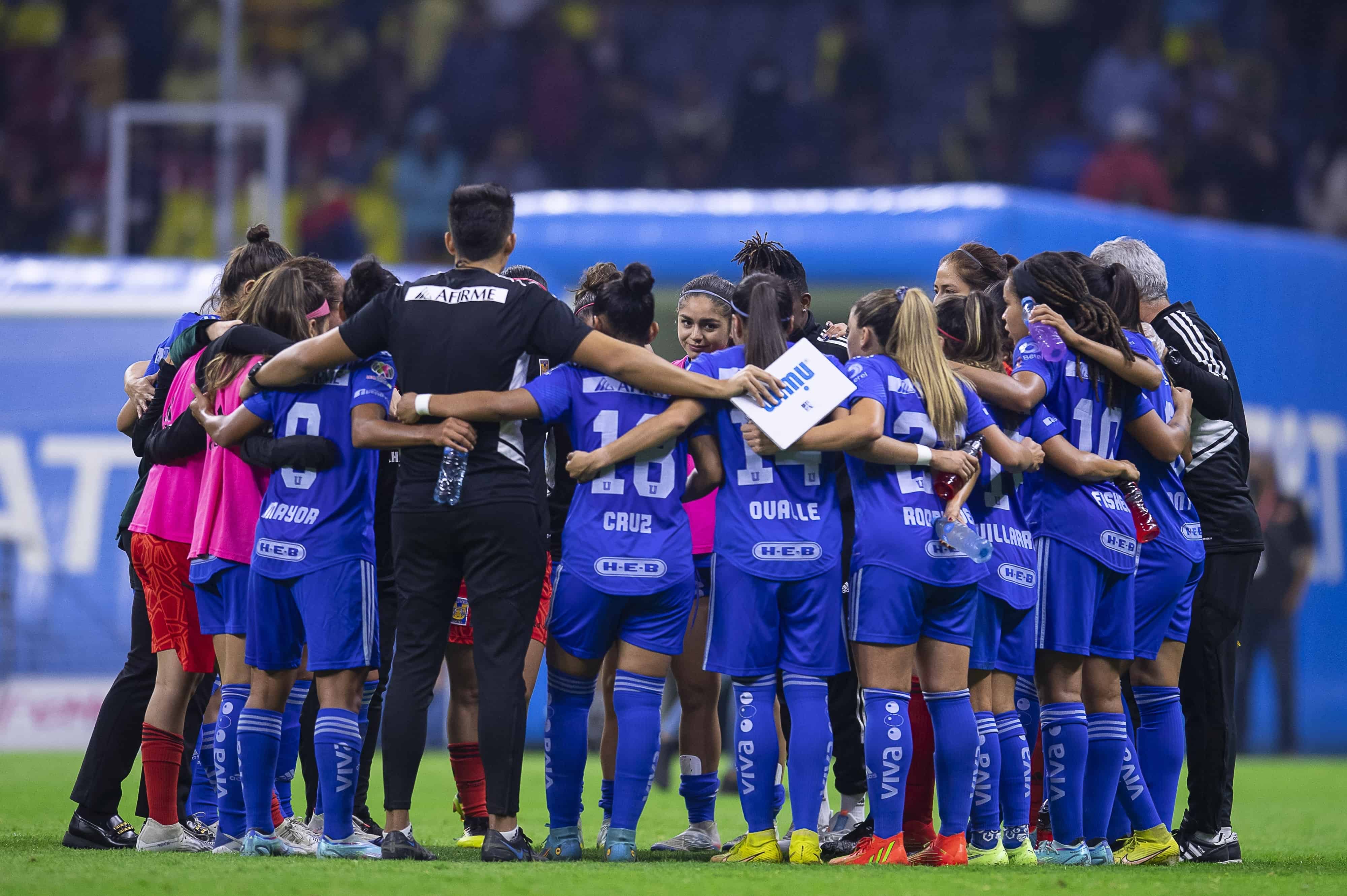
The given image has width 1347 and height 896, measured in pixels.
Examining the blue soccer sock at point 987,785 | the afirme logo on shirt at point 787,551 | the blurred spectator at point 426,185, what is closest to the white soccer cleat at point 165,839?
the afirme logo on shirt at point 787,551

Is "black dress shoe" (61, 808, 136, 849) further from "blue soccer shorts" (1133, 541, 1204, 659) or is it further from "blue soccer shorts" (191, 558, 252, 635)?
"blue soccer shorts" (1133, 541, 1204, 659)

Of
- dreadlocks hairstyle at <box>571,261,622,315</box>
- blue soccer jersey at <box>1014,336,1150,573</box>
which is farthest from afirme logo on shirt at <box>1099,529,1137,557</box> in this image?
dreadlocks hairstyle at <box>571,261,622,315</box>

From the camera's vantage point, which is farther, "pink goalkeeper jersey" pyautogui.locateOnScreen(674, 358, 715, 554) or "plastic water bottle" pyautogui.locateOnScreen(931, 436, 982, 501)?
"pink goalkeeper jersey" pyautogui.locateOnScreen(674, 358, 715, 554)

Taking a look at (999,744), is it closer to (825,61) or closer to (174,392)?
(174,392)

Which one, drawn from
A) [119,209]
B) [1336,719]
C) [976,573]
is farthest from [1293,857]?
[119,209]

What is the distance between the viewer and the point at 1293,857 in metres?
6.15

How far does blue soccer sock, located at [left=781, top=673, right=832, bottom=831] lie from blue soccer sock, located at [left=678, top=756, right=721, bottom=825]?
2.06ft

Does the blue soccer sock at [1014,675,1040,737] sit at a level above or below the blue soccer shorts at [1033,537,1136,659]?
below

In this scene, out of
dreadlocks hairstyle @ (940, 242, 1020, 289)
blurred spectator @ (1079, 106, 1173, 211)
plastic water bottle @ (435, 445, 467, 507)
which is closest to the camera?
plastic water bottle @ (435, 445, 467, 507)

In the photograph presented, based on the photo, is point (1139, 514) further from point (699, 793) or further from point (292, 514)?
point (292, 514)

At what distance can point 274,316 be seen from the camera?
18.3 feet

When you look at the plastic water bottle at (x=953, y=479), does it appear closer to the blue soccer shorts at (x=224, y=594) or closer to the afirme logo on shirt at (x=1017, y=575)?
the afirme logo on shirt at (x=1017, y=575)

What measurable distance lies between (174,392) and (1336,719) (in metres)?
9.60

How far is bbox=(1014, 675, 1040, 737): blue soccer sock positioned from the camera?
232 inches
